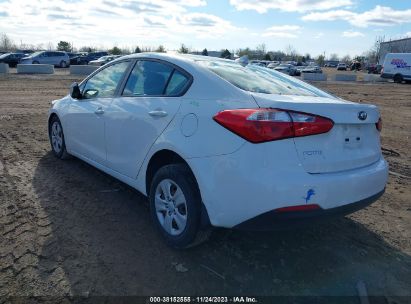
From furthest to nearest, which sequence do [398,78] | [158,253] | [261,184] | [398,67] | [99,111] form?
[398,78]
[398,67]
[99,111]
[158,253]
[261,184]

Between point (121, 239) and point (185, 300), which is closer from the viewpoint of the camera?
point (185, 300)

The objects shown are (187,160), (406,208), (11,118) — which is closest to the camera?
Result: (187,160)

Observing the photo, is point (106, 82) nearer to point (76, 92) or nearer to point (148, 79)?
point (76, 92)

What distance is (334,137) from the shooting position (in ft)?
9.85

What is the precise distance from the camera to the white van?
124ft

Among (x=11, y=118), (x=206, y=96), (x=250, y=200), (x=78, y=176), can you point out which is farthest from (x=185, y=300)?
(x=11, y=118)

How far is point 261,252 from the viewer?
346cm

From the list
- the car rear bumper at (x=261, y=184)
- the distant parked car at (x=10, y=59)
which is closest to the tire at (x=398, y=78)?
the distant parked car at (x=10, y=59)

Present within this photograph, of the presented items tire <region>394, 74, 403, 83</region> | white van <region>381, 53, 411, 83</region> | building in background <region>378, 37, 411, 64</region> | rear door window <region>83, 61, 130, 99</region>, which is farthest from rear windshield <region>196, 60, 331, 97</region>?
building in background <region>378, 37, 411, 64</region>

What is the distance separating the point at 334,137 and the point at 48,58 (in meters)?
42.9

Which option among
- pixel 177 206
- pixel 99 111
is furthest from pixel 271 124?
pixel 99 111

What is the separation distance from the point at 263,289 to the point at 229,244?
698mm

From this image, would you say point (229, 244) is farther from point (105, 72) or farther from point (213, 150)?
point (105, 72)

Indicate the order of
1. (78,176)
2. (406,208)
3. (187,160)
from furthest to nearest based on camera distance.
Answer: (78,176) → (406,208) → (187,160)
